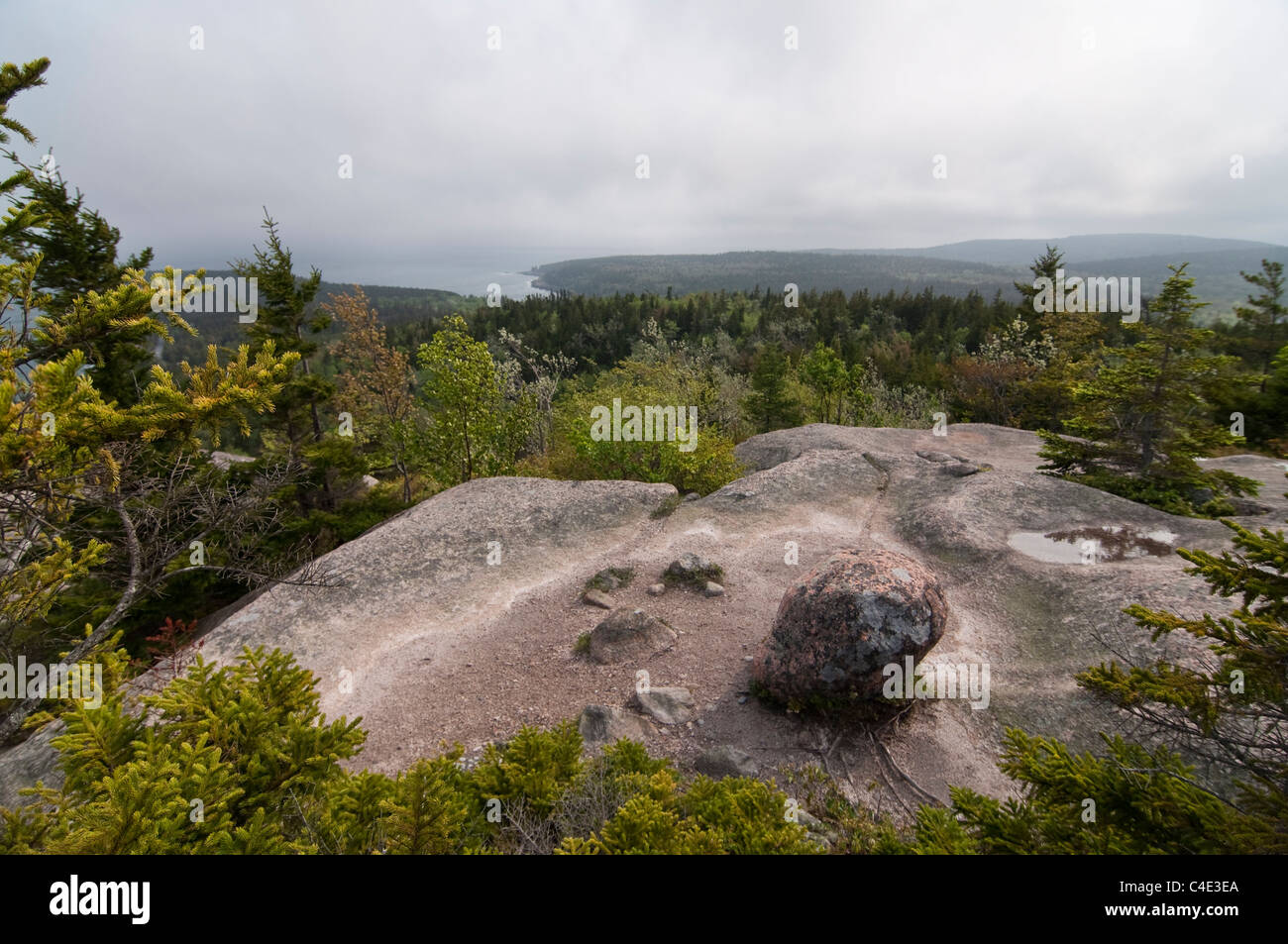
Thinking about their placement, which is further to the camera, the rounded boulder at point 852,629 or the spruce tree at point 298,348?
the spruce tree at point 298,348

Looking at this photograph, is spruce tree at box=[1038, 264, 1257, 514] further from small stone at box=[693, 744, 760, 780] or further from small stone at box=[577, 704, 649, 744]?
small stone at box=[577, 704, 649, 744]

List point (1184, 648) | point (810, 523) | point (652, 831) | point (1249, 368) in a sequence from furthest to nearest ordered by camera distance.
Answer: point (1249, 368)
point (810, 523)
point (1184, 648)
point (652, 831)

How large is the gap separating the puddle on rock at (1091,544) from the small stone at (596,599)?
1059 centimetres

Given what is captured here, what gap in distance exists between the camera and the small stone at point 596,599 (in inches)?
520

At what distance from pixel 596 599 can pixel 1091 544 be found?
12.6 meters

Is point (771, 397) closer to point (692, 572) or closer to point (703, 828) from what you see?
point (692, 572)

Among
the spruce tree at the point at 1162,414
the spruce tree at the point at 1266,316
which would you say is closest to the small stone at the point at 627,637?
the spruce tree at the point at 1162,414

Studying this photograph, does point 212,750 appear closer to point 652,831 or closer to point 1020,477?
point 652,831

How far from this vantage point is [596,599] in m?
13.3

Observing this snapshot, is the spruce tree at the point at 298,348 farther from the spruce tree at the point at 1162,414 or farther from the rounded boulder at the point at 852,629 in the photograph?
the spruce tree at the point at 1162,414

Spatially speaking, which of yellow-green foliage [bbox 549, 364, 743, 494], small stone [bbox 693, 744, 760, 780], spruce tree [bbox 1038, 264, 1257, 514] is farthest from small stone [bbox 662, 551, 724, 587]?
spruce tree [bbox 1038, 264, 1257, 514]
